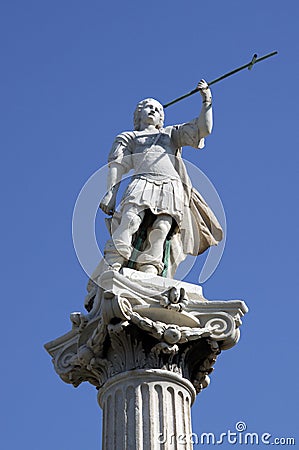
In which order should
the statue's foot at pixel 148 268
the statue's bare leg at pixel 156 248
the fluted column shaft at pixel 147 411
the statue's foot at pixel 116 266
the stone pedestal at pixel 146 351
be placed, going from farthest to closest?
the statue's bare leg at pixel 156 248, the statue's foot at pixel 148 268, the statue's foot at pixel 116 266, the stone pedestal at pixel 146 351, the fluted column shaft at pixel 147 411

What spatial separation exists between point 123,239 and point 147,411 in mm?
3425

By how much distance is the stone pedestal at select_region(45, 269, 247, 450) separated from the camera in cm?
1573

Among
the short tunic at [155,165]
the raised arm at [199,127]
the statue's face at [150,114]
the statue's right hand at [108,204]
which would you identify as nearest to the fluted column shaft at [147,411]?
the short tunic at [155,165]

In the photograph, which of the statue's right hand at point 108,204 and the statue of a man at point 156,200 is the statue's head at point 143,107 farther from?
the statue's right hand at point 108,204

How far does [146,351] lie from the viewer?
16422 mm

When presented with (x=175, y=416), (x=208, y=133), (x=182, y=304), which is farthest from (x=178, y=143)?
(x=175, y=416)

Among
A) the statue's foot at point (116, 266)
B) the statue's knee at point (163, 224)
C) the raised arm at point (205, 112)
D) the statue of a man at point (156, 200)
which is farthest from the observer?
the raised arm at point (205, 112)

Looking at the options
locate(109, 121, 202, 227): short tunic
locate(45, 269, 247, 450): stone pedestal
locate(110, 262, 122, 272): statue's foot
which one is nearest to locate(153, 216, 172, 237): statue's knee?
locate(109, 121, 202, 227): short tunic

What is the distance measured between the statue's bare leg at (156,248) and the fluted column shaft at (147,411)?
2.26 metres

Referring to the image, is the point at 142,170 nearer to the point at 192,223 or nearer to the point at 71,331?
the point at 192,223

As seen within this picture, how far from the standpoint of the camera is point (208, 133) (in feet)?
64.1

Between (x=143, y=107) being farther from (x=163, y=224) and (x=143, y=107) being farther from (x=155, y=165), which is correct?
(x=163, y=224)

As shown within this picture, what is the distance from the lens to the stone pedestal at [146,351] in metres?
15.7

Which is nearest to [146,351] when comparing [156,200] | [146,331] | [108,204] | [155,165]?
[146,331]
